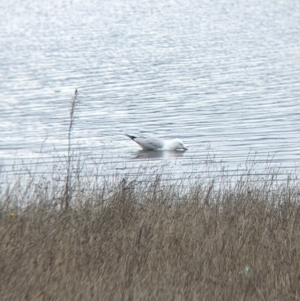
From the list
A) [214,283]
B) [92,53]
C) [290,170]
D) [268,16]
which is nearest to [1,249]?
[214,283]

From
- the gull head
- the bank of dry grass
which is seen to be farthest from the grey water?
the bank of dry grass

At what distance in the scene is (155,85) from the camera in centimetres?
2448

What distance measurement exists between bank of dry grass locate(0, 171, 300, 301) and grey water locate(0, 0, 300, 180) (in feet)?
11.2

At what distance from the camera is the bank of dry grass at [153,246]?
6.21m

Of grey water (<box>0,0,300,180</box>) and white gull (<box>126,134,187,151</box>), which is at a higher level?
grey water (<box>0,0,300,180</box>)

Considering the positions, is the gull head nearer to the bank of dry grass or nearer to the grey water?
the grey water

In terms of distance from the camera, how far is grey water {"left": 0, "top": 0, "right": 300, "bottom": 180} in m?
16.1

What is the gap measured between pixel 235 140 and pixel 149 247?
29.8ft

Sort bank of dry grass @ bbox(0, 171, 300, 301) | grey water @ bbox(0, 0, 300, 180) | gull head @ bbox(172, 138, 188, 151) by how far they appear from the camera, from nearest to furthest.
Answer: bank of dry grass @ bbox(0, 171, 300, 301), gull head @ bbox(172, 138, 188, 151), grey water @ bbox(0, 0, 300, 180)

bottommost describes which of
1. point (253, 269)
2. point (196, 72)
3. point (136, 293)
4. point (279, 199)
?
point (136, 293)

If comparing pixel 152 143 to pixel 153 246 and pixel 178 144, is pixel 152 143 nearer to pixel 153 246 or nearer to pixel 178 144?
pixel 178 144

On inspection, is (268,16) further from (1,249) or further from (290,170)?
(1,249)

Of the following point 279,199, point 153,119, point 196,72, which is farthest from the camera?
point 196,72

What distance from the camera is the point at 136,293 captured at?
19.8 ft
